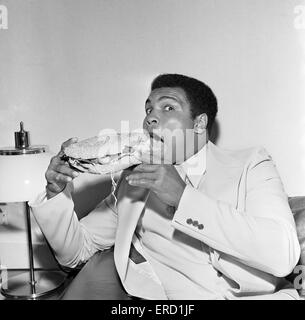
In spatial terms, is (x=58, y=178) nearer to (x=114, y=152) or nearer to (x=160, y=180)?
(x=114, y=152)

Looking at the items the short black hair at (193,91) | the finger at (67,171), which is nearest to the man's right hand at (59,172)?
the finger at (67,171)

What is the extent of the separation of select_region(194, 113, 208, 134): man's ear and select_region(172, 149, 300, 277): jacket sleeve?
30 cm

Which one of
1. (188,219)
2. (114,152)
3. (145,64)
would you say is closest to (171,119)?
(114,152)

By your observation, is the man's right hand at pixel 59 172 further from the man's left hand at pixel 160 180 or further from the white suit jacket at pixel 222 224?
the man's left hand at pixel 160 180

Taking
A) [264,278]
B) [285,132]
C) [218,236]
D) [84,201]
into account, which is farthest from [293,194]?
[84,201]

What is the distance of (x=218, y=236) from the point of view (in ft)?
3.39

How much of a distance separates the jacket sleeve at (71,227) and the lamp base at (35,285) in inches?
4.6

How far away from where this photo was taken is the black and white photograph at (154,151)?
110cm

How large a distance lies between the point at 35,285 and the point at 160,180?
70cm

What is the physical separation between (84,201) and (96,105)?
400 millimetres

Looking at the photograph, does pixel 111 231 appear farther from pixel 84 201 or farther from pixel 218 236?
pixel 218 236

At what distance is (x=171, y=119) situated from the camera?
124 centimetres

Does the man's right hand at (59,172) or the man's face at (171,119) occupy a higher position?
the man's face at (171,119)

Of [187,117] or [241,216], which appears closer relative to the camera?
[241,216]
